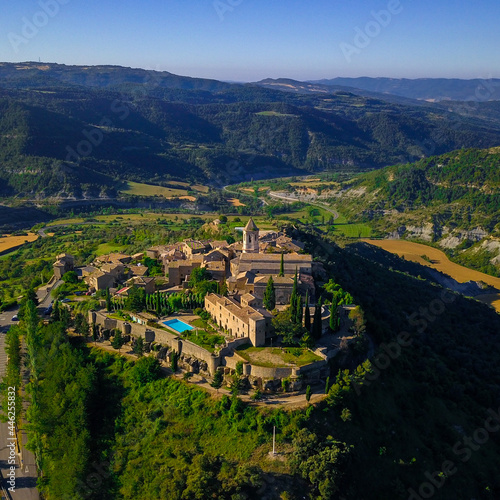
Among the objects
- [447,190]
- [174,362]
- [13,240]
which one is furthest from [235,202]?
[174,362]

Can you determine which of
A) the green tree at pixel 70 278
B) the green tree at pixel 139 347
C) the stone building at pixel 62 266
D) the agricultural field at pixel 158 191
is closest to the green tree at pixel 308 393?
the green tree at pixel 139 347

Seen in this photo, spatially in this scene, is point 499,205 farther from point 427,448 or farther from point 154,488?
point 154,488

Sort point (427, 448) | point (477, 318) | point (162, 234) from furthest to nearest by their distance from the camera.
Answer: point (162, 234) < point (477, 318) < point (427, 448)

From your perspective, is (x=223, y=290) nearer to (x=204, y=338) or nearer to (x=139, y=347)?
(x=204, y=338)

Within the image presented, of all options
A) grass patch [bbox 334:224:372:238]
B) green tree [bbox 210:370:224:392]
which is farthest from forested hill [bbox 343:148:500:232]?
green tree [bbox 210:370:224:392]

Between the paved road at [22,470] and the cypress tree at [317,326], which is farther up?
the cypress tree at [317,326]

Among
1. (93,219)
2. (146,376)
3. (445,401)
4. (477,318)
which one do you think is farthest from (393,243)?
(146,376)

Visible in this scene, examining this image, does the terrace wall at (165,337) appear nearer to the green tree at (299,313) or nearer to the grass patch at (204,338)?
the grass patch at (204,338)
